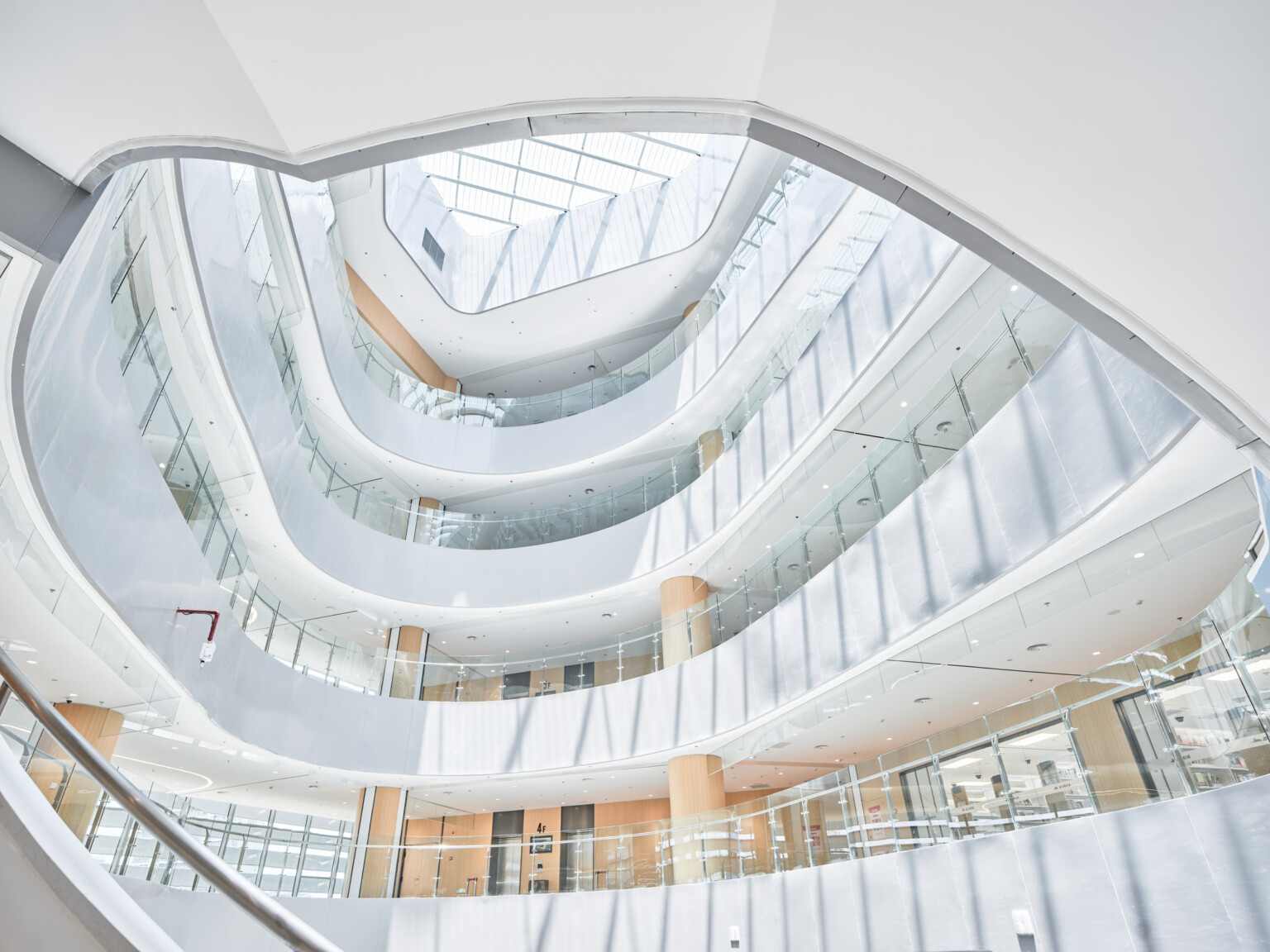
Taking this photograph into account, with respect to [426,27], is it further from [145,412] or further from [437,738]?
[437,738]

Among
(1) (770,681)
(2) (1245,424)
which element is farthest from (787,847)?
(2) (1245,424)

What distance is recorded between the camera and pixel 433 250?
21.7 m

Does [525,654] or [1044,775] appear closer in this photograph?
[1044,775]

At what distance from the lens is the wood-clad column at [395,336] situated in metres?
20.6

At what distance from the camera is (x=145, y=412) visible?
839 cm

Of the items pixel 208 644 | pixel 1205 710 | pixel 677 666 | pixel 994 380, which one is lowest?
pixel 1205 710

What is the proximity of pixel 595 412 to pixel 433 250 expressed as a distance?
6508 mm

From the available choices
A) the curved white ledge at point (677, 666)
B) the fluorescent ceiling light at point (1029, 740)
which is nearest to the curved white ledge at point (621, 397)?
the curved white ledge at point (677, 666)

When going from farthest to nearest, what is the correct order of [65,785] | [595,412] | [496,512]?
[496,512] → [595,412] → [65,785]

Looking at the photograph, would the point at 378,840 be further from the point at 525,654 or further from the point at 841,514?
the point at 841,514

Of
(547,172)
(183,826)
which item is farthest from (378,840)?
(547,172)

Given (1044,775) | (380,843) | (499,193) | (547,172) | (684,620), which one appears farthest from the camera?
(499,193)

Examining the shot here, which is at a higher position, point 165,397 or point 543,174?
point 543,174

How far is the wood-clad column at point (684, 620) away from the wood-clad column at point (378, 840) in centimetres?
622
